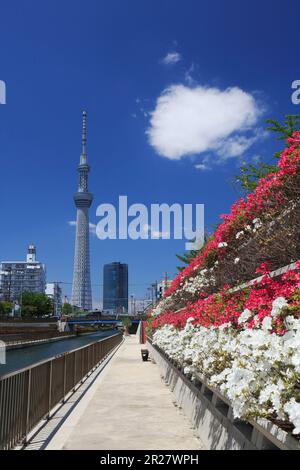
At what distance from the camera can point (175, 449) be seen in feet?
21.4

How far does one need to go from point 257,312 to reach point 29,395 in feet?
11.4

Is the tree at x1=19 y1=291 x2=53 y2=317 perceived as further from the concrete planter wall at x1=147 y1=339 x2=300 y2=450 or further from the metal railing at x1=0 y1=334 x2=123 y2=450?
the concrete planter wall at x1=147 y1=339 x2=300 y2=450

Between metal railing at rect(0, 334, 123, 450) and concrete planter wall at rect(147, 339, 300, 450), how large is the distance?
8.20 feet

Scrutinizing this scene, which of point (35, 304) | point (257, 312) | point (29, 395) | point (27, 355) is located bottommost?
point (27, 355)

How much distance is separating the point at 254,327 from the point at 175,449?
2.21 metres

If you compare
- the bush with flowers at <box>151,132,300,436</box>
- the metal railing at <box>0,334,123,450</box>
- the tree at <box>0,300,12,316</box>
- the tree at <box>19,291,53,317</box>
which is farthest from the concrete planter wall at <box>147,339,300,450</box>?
the tree at <box>19,291,53,317</box>

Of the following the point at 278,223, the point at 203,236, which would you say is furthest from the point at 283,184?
the point at 203,236

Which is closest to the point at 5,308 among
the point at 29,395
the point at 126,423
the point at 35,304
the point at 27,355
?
the point at 35,304

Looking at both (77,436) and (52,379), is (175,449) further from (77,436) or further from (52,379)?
(52,379)

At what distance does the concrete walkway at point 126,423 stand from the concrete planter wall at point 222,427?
0.24 metres

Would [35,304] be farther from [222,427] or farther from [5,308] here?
[222,427]

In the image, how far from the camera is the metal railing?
6.00m

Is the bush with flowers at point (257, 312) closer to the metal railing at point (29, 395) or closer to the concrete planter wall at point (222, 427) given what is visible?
the concrete planter wall at point (222, 427)

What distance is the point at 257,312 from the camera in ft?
21.5
